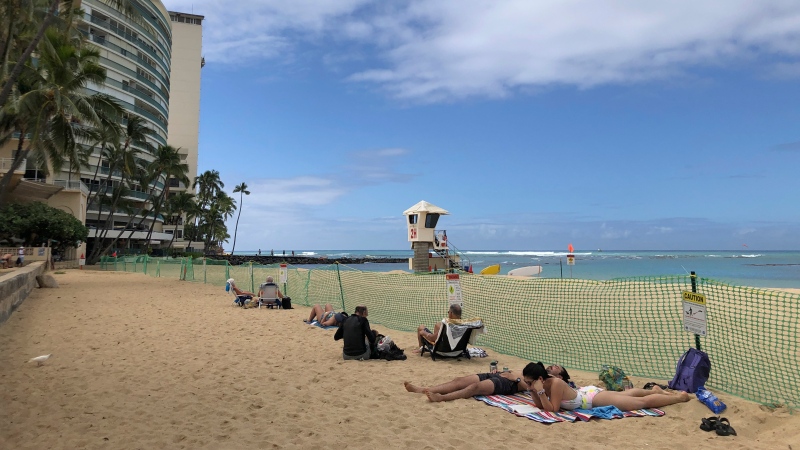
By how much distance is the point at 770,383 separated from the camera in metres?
5.84

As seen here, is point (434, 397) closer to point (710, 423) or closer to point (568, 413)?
point (568, 413)

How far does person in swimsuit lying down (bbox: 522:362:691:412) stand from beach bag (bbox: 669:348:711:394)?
0.69 ft

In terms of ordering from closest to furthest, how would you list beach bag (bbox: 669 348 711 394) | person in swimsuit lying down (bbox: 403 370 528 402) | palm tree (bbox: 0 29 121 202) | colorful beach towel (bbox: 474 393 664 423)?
colorful beach towel (bbox: 474 393 664 423) → beach bag (bbox: 669 348 711 394) → person in swimsuit lying down (bbox: 403 370 528 402) → palm tree (bbox: 0 29 121 202)

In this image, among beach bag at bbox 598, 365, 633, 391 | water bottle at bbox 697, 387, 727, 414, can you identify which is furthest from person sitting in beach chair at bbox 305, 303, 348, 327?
water bottle at bbox 697, 387, 727, 414

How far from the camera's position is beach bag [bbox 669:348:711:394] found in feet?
17.5

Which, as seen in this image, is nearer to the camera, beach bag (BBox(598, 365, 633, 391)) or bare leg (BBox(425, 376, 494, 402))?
bare leg (BBox(425, 376, 494, 402))

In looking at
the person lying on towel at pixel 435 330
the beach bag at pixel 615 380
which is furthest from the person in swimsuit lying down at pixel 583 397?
the person lying on towel at pixel 435 330

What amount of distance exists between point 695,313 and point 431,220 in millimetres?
25329

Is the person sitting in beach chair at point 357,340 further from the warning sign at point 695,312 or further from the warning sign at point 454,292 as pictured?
the warning sign at point 695,312

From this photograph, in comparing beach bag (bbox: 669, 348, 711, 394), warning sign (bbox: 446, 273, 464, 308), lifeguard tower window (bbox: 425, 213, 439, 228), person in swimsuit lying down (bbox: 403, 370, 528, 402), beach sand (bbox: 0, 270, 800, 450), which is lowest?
beach sand (bbox: 0, 270, 800, 450)

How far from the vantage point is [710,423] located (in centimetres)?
452

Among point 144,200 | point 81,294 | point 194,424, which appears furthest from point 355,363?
point 144,200

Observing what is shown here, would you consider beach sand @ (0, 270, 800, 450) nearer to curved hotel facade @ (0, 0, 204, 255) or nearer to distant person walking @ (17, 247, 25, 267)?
distant person walking @ (17, 247, 25, 267)

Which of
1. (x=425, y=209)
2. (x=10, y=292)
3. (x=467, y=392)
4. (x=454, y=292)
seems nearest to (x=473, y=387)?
(x=467, y=392)
